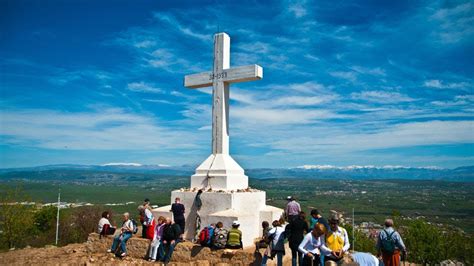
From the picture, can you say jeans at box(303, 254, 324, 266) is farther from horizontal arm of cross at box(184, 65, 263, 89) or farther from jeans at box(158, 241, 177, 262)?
horizontal arm of cross at box(184, 65, 263, 89)

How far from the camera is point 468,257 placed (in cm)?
2831

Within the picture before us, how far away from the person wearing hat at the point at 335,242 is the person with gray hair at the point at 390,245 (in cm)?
113

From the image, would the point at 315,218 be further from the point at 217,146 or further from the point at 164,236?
the point at 217,146

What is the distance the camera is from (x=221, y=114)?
12461 mm

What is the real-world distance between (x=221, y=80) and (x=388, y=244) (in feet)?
24.8

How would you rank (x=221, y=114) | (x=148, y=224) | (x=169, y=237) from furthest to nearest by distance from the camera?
1. (x=221, y=114)
2. (x=148, y=224)
3. (x=169, y=237)

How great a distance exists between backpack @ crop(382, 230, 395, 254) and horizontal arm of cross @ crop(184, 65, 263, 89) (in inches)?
256

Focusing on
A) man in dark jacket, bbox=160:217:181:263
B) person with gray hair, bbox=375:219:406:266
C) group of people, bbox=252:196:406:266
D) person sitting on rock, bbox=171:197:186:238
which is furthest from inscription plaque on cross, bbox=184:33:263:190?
person with gray hair, bbox=375:219:406:266

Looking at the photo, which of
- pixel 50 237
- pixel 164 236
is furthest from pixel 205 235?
pixel 50 237

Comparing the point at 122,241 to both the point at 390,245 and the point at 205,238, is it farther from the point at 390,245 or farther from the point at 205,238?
the point at 390,245

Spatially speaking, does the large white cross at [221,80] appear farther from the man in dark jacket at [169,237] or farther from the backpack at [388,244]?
the backpack at [388,244]

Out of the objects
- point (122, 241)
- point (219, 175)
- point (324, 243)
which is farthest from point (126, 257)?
point (324, 243)

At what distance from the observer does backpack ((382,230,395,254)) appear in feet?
25.2

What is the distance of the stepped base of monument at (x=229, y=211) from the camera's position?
33.2 feet
